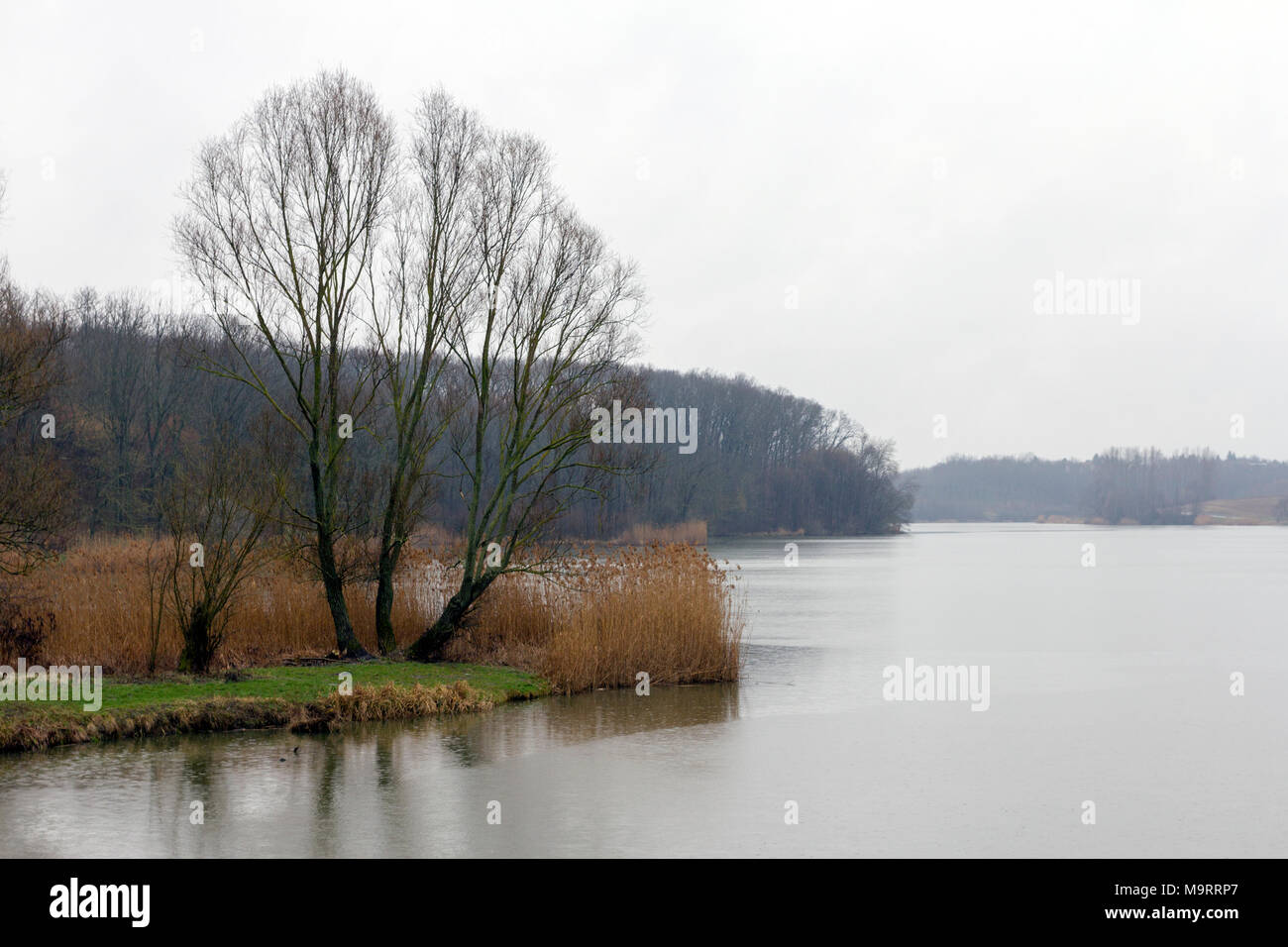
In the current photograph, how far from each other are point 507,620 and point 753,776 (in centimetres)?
795

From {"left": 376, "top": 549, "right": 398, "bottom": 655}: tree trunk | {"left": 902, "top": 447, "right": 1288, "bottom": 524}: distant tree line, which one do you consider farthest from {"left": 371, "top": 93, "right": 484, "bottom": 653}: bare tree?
{"left": 902, "top": 447, "right": 1288, "bottom": 524}: distant tree line

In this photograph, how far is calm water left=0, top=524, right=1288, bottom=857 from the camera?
8.95 meters

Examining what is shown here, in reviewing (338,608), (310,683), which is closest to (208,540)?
(310,683)

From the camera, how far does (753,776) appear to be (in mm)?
11289

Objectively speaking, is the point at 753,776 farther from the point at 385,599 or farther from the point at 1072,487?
the point at 1072,487

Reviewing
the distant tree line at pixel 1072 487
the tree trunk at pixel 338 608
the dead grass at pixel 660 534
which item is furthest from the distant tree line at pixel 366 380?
the distant tree line at pixel 1072 487

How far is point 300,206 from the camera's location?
15.8 meters

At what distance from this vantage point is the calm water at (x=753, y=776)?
29.4 ft

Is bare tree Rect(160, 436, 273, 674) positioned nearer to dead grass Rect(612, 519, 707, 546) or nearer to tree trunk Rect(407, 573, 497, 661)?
tree trunk Rect(407, 573, 497, 661)

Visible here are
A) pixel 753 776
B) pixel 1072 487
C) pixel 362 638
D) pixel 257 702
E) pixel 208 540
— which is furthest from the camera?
pixel 1072 487

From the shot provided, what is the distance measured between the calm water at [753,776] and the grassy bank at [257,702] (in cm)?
36

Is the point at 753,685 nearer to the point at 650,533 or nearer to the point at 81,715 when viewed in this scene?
the point at 81,715

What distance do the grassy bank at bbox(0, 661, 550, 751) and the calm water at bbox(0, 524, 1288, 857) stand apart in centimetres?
36
